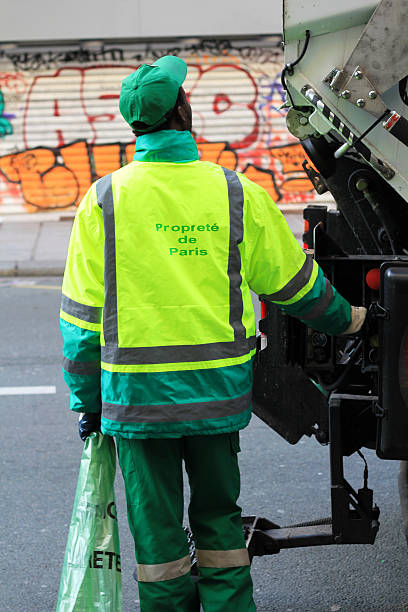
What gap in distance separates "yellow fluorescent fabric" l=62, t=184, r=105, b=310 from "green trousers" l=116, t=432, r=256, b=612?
0.46m

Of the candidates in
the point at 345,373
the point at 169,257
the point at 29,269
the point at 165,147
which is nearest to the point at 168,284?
the point at 169,257

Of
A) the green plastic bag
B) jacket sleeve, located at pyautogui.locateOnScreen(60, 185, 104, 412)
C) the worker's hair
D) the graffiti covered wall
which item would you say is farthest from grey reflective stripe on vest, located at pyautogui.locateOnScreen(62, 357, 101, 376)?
the graffiti covered wall

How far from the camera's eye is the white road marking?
259 inches

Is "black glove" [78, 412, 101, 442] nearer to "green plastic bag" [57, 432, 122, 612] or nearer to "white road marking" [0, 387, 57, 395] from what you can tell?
"green plastic bag" [57, 432, 122, 612]

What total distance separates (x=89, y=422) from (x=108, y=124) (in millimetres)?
12753

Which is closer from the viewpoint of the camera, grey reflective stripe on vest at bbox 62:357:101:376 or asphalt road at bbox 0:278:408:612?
grey reflective stripe on vest at bbox 62:357:101:376

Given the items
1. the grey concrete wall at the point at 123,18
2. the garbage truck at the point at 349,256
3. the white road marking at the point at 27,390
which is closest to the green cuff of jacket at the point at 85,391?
the garbage truck at the point at 349,256

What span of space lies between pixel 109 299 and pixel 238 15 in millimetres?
12465

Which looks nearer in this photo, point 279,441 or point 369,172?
point 369,172

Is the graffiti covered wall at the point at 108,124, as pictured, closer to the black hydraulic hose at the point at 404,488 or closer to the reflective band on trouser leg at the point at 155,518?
the black hydraulic hose at the point at 404,488

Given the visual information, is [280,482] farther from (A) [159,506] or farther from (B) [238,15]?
(B) [238,15]

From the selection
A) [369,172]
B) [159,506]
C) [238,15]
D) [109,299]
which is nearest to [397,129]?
[369,172]

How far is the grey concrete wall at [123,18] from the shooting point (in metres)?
14.3

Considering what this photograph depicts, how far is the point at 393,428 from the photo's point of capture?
115 inches
